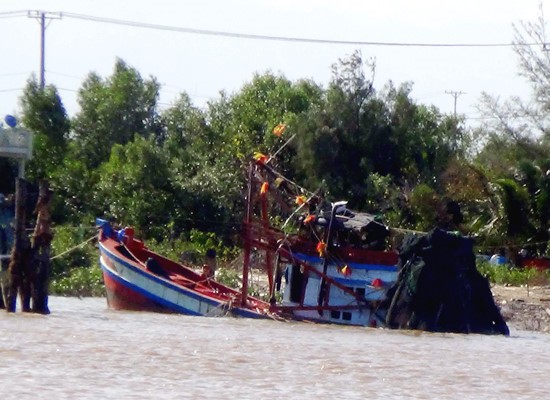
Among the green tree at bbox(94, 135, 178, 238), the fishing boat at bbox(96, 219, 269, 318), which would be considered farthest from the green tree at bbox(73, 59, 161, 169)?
the fishing boat at bbox(96, 219, 269, 318)

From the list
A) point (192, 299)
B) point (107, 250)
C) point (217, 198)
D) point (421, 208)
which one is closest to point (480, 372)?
point (192, 299)

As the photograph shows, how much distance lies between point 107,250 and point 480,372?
11.3m

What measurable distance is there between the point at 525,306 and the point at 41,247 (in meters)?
Result: 11.8

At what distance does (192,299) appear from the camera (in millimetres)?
26359

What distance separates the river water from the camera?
16.0 metres

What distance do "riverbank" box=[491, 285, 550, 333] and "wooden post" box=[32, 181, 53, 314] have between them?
10.1m

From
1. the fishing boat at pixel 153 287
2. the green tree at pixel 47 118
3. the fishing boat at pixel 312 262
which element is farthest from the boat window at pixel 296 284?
the green tree at pixel 47 118

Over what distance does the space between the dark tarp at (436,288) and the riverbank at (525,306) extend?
14.0ft

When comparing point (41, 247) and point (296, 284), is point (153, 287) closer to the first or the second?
point (296, 284)

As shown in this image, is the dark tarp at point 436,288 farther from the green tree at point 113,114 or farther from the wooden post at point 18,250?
the green tree at point 113,114

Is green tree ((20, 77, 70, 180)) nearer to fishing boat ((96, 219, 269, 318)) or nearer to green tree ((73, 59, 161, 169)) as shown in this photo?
green tree ((73, 59, 161, 169))

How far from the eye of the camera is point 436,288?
79.8 feet

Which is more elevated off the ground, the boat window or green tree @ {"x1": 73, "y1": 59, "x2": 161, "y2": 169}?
green tree @ {"x1": 73, "y1": 59, "x2": 161, "y2": 169}

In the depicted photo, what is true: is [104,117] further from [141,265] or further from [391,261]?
[391,261]
